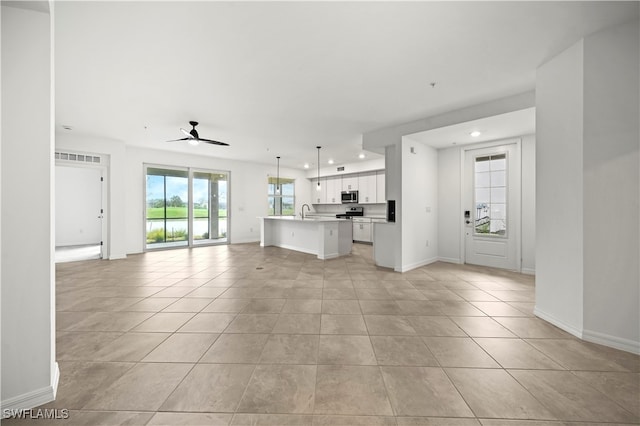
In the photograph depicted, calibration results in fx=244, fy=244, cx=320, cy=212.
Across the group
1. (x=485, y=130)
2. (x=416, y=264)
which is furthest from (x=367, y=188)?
(x=485, y=130)

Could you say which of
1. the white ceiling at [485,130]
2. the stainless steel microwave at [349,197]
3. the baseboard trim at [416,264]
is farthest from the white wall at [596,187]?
the stainless steel microwave at [349,197]

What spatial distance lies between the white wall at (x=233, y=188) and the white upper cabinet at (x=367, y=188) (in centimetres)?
262

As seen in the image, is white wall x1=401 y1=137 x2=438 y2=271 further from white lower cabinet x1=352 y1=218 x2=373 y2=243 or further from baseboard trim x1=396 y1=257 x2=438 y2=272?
white lower cabinet x1=352 y1=218 x2=373 y2=243

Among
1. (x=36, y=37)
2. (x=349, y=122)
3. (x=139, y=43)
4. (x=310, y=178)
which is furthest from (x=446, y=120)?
(x=310, y=178)

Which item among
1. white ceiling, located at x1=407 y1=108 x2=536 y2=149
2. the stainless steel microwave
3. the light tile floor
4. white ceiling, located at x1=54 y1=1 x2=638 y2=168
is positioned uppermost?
white ceiling, located at x1=54 y1=1 x2=638 y2=168

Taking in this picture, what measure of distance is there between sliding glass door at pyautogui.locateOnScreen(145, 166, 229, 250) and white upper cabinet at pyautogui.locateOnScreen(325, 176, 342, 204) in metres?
3.80

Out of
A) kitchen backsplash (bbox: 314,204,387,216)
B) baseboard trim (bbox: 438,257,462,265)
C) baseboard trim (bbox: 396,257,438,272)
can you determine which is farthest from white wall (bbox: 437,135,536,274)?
kitchen backsplash (bbox: 314,204,387,216)

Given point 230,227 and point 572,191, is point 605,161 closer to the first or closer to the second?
point 572,191

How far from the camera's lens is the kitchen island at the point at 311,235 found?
596cm

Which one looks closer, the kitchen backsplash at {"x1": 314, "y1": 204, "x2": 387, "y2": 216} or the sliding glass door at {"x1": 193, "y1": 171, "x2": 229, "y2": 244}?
the sliding glass door at {"x1": 193, "y1": 171, "x2": 229, "y2": 244}

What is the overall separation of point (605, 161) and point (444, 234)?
3.55 metres

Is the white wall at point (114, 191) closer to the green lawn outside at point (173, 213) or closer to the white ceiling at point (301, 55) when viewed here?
the green lawn outside at point (173, 213)

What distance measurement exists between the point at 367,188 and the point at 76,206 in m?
9.49

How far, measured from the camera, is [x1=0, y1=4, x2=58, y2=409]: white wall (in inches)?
55.5
